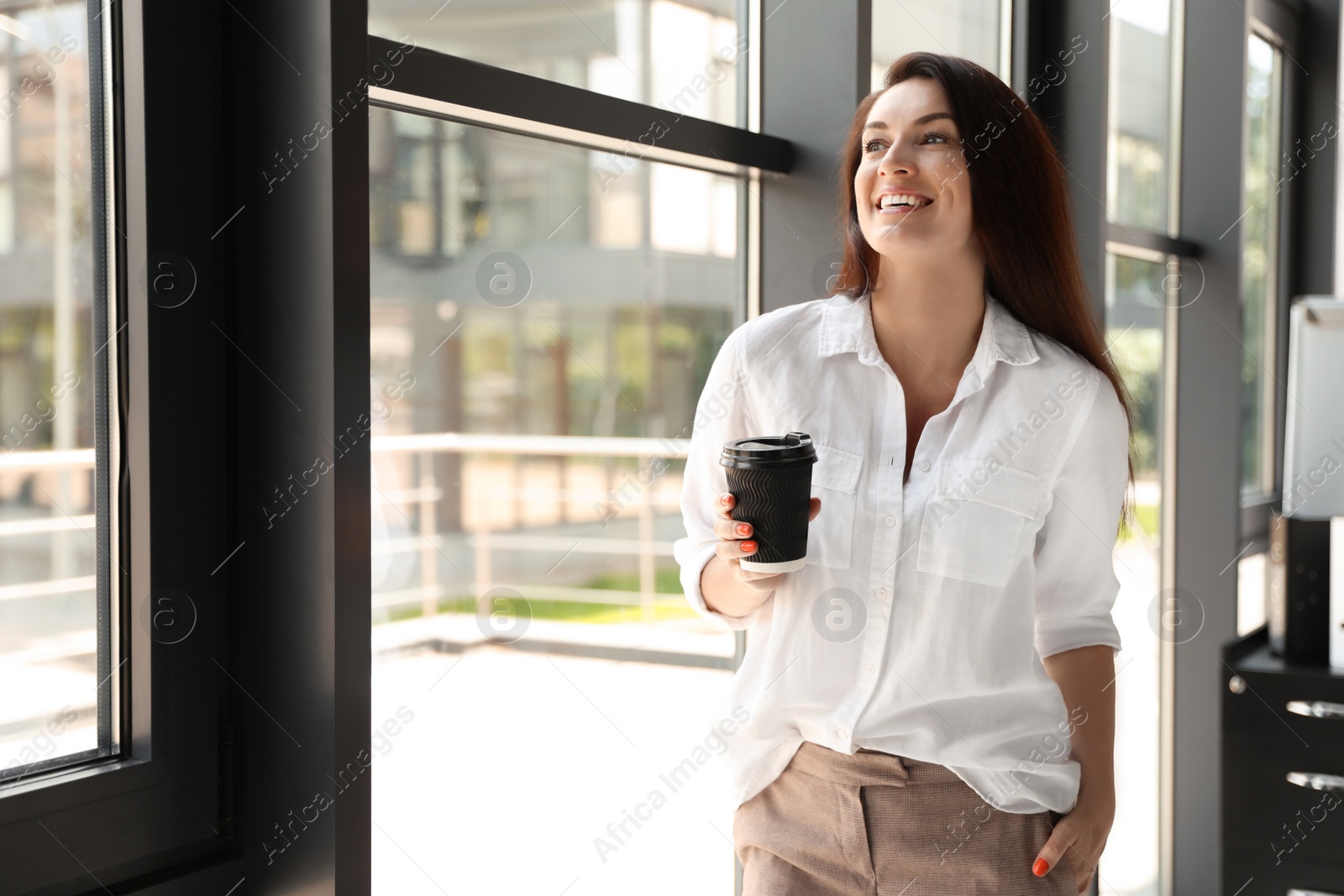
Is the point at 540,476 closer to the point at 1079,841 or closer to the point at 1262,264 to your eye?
the point at 1079,841

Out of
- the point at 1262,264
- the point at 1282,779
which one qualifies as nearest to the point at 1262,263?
the point at 1262,264

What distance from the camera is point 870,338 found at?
4.62 feet

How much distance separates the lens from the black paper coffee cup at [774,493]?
116 centimetres

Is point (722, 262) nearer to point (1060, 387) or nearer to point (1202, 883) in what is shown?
point (1060, 387)

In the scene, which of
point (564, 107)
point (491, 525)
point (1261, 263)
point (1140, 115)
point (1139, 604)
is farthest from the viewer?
point (1261, 263)

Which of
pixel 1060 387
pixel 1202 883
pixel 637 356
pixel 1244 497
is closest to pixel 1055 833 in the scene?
pixel 1060 387

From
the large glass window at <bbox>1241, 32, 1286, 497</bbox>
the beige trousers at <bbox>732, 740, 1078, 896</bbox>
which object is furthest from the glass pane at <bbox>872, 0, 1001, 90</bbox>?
the large glass window at <bbox>1241, 32, 1286, 497</bbox>

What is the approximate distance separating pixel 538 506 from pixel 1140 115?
8.09 feet

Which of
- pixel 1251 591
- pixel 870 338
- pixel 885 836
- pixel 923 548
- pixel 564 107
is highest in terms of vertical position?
pixel 564 107

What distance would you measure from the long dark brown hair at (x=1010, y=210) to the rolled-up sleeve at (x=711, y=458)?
0.76ft

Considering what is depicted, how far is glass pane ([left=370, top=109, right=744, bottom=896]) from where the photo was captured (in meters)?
1.39

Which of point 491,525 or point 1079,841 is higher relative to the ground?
point 491,525

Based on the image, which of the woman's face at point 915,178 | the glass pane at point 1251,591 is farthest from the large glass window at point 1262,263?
the woman's face at point 915,178

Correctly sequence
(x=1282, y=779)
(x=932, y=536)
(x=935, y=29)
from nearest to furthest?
(x=932, y=536) → (x=1282, y=779) → (x=935, y=29)
